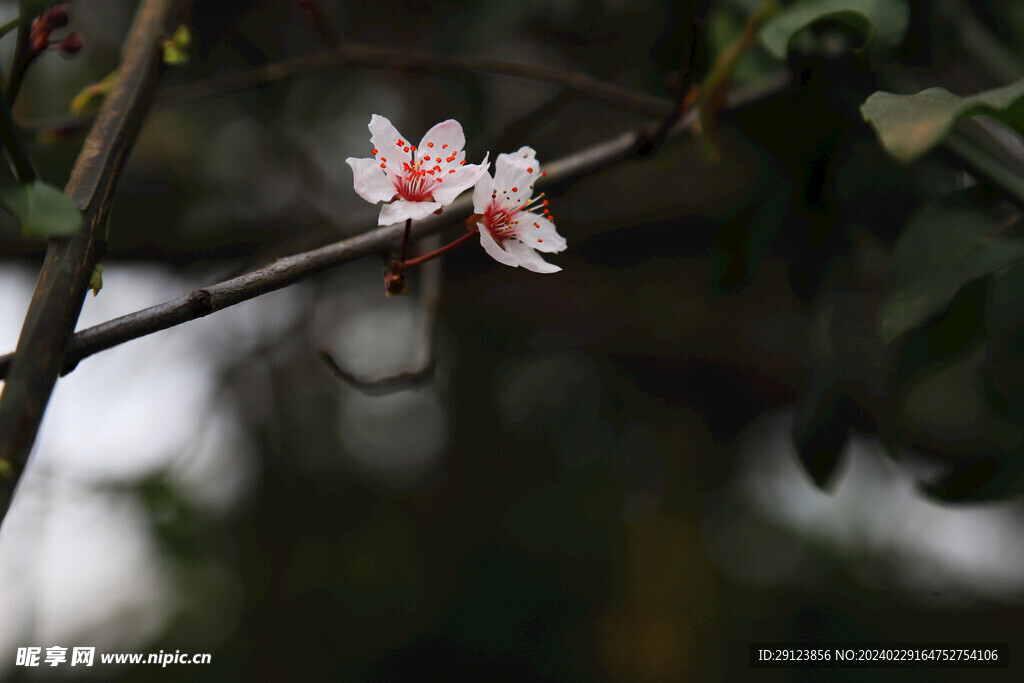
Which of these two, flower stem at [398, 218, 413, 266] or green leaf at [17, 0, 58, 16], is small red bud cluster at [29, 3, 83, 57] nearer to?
green leaf at [17, 0, 58, 16]

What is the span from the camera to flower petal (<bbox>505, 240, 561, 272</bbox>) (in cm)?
57

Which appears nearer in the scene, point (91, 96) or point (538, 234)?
point (538, 234)

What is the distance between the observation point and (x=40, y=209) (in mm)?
426

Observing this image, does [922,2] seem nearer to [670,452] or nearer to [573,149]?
[573,149]

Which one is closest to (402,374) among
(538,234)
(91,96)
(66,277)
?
(538,234)

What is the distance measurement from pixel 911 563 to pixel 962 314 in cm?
124

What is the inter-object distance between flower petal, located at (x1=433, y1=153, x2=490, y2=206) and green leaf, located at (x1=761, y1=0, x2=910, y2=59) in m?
0.33

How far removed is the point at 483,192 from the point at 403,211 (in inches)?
2.7

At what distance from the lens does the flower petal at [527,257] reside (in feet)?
1.86

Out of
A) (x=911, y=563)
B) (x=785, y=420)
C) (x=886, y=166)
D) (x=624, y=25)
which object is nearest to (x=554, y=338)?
(x=785, y=420)

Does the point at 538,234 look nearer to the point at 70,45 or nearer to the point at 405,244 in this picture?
the point at 405,244

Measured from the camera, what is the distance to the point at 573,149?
63.5 inches

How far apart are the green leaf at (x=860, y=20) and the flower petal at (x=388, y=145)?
36cm

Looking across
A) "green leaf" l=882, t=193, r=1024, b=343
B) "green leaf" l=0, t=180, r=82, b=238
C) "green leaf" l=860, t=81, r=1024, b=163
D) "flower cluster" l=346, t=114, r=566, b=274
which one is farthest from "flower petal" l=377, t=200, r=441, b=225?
"green leaf" l=882, t=193, r=1024, b=343
